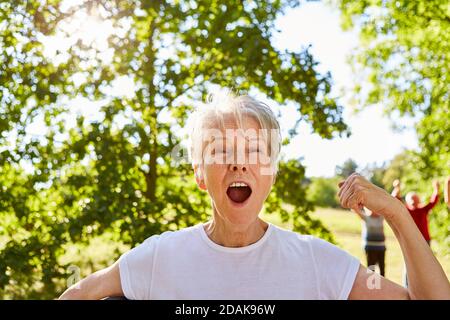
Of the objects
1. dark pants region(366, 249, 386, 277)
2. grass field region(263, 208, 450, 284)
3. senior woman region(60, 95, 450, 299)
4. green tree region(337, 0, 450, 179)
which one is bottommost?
grass field region(263, 208, 450, 284)

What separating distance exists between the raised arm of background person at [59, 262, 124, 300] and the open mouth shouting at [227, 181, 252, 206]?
412 mm

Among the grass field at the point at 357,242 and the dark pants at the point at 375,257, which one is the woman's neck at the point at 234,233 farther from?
the dark pants at the point at 375,257

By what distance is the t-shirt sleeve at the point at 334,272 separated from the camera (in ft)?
5.21

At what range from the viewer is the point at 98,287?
1665 mm

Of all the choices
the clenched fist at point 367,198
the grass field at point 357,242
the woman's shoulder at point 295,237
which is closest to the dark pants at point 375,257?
the grass field at point 357,242

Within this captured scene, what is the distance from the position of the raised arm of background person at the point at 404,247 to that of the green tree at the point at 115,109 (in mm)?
3926

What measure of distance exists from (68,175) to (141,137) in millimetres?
814

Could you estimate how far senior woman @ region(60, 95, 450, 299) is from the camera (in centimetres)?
159

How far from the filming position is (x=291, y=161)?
19.7 feet

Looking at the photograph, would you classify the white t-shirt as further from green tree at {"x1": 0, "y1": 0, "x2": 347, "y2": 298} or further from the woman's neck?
green tree at {"x1": 0, "y1": 0, "x2": 347, "y2": 298}

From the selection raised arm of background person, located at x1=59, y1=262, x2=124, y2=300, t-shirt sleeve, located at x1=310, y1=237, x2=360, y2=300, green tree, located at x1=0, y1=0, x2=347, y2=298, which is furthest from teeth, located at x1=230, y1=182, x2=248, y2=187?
green tree, located at x1=0, y1=0, x2=347, y2=298

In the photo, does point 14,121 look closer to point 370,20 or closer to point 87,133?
point 87,133

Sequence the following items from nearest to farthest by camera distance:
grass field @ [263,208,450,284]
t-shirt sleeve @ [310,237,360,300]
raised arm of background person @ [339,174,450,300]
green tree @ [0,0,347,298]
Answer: raised arm of background person @ [339,174,450,300] → t-shirt sleeve @ [310,237,360,300] → green tree @ [0,0,347,298] → grass field @ [263,208,450,284]

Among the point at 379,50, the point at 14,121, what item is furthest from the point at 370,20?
the point at 14,121
